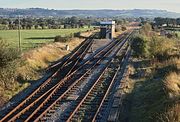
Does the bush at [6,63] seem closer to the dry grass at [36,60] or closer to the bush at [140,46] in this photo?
the dry grass at [36,60]

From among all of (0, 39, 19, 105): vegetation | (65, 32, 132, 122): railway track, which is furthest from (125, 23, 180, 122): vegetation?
(0, 39, 19, 105): vegetation

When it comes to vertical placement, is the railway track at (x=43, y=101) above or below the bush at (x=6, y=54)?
below

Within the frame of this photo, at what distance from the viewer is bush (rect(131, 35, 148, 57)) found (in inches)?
1622

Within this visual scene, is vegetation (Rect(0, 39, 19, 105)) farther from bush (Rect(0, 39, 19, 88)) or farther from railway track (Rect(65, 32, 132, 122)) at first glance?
railway track (Rect(65, 32, 132, 122))

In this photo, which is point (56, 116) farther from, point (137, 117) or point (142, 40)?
point (142, 40)

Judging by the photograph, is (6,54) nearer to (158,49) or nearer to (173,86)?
(173,86)

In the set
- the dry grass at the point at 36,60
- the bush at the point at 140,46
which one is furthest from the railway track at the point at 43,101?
the bush at the point at 140,46

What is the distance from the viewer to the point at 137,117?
56.6ft

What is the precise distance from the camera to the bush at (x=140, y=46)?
41.2 m

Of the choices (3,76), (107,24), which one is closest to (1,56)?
(3,76)

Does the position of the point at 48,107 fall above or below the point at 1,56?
below

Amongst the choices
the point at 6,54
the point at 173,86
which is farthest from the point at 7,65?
the point at 173,86

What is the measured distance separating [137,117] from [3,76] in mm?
9914

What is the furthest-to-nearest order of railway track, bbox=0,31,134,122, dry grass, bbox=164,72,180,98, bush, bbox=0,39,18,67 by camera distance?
bush, bbox=0,39,18,67 → dry grass, bbox=164,72,180,98 → railway track, bbox=0,31,134,122
